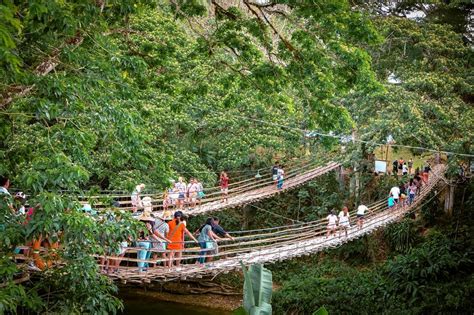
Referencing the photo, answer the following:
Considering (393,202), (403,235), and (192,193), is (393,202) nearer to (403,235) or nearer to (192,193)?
(403,235)

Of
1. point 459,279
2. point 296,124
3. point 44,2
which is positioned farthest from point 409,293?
point 44,2

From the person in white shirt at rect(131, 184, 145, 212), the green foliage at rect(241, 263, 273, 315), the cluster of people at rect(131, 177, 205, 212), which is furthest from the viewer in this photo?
the cluster of people at rect(131, 177, 205, 212)

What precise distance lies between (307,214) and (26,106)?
444 inches

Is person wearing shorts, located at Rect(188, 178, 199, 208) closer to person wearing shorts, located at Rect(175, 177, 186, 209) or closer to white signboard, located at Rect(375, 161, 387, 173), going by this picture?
person wearing shorts, located at Rect(175, 177, 186, 209)

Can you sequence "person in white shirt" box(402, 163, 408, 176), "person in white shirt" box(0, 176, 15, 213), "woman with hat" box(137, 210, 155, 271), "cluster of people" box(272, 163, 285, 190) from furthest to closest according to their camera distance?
"person in white shirt" box(402, 163, 408, 176), "cluster of people" box(272, 163, 285, 190), "woman with hat" box(137, 210, 155, 271), "person in white shirt" box(0, 176, 15, 213)

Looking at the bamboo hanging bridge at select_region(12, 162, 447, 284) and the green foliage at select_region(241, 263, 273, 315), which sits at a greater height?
the bamboo hanging bridge at select_region(12, 162, 447, 284)

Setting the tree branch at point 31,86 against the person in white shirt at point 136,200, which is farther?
the person in white shirt at point 136,200

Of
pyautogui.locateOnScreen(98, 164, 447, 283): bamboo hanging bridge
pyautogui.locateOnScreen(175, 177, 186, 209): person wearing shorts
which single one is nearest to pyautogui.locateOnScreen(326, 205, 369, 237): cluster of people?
pyautogui.locateOnScreen(98, 164, 447, 283): bamboo hanging bridge

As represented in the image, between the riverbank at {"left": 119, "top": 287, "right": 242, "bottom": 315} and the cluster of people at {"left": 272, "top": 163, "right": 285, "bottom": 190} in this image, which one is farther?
the cluster of people at {"left": 272, "top": 163, "right": 285, "bottom": 190}

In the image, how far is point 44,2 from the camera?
4.20m

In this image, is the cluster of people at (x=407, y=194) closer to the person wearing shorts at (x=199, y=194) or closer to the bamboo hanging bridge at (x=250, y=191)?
the bamboo hanging bridge at (x=250, y=191)

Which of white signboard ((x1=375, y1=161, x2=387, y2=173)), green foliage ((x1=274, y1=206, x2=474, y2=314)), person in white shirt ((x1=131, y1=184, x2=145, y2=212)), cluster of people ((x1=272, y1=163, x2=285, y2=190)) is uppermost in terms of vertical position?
white signboard ((x1=375, y1=161, x2=387, y2=173))

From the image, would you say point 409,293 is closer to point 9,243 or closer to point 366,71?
point 366,71

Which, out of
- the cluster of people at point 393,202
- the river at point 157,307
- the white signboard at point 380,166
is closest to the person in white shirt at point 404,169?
the cluster of people at point 393,202
